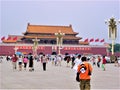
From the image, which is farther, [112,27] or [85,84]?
[112,27]

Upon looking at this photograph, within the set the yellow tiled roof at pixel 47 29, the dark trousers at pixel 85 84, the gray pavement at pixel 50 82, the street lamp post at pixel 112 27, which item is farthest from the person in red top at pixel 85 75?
the yellow tiled roof at pixel 47 29

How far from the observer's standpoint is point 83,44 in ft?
242

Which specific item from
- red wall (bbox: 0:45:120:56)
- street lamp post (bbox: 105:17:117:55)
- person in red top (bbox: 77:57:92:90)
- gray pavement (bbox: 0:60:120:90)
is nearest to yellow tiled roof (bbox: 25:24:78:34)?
red wall (bbox: 0:45:120:56)

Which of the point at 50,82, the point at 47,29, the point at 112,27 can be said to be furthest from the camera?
the point at 47,29

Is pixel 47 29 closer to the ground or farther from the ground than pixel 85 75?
farther from the ground

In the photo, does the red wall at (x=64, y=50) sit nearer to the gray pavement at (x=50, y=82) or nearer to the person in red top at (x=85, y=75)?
the gray pavement at (x=50, y=82)

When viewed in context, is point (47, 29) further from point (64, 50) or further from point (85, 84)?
point (85, 84)

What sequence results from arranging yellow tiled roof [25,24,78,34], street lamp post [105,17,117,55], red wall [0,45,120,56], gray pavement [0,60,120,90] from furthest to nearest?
yellow tiled roof [25,24,78,34] < red wall [0,45,120,56] < street lamp post [105,17,117,55] < gray pavement [0,60,120,90]

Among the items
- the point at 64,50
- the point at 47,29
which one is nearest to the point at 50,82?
the point at 64,50

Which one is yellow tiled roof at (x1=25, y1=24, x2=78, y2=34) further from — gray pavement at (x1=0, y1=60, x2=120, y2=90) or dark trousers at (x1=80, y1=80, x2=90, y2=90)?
dark trousers at (x1=80, y1=80, x2=90, y2=90)

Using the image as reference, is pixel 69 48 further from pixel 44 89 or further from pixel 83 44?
pixel 44 89

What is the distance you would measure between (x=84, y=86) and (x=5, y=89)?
10.8 ft

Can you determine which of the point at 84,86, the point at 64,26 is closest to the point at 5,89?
the point at 84,86

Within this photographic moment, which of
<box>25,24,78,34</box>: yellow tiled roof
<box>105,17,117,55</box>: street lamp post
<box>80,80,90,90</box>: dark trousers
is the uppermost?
<box>25,24,78,34</box>: yellow tiled roof
